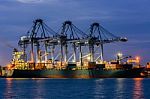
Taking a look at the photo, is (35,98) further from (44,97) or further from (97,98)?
(97,98)

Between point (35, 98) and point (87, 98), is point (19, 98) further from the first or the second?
point (87, 98)

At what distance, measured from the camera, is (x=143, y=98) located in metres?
90.8

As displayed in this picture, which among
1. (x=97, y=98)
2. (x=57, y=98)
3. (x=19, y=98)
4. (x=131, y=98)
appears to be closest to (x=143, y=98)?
(x=131, y=98)

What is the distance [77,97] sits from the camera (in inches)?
3634

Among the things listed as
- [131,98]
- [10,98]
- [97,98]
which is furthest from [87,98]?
[10,98]

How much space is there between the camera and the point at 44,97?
93250 mm

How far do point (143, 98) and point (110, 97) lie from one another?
5.85 m

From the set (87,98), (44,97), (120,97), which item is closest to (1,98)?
(44,97)

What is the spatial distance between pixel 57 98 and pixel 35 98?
369 centimetres

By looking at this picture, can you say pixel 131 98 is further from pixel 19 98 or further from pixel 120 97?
pixel 19 98

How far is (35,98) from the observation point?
9044 centimetres

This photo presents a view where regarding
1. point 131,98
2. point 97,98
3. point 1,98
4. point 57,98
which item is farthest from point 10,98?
point 131,98

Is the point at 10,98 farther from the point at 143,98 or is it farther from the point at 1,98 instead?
the point at 143,98

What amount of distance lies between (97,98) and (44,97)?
9195mm
